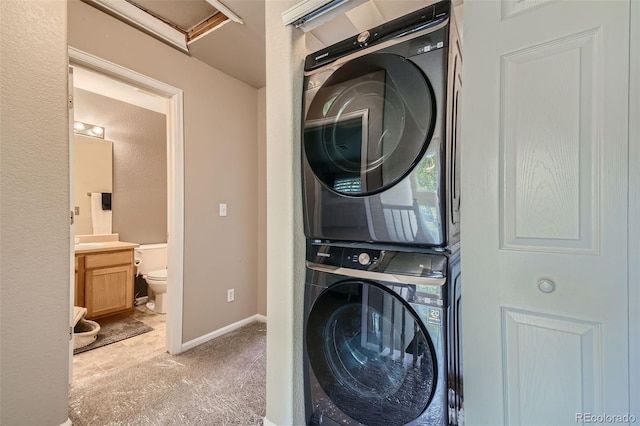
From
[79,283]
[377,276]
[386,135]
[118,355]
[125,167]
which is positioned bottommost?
[118,355]

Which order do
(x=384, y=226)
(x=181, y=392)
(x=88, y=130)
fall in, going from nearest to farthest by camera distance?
1. (x=384, y=226)
2. (x=181, y=392)
3. (x=88, y=130)

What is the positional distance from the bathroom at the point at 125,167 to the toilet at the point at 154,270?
0.04 ft

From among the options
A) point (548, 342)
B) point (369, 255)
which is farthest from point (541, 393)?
point (369, 255)

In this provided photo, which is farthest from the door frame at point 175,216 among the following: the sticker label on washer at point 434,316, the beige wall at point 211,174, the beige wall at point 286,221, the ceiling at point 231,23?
the sticker label on washer at point 434,316

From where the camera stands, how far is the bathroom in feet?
10.1

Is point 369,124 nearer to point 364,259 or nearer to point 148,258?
point 364,259

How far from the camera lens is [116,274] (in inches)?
112

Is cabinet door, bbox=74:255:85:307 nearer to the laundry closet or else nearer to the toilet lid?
the toilet lid

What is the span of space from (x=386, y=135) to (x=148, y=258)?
345cm

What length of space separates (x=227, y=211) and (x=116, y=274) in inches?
55.4

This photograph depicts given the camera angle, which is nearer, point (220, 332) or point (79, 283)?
point (220, 332)

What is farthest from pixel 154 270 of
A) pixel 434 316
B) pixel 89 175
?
pixel 434 316

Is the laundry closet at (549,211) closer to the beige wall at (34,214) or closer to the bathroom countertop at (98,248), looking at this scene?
the beige wall at (34,214)

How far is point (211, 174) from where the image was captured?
2.44 meters
